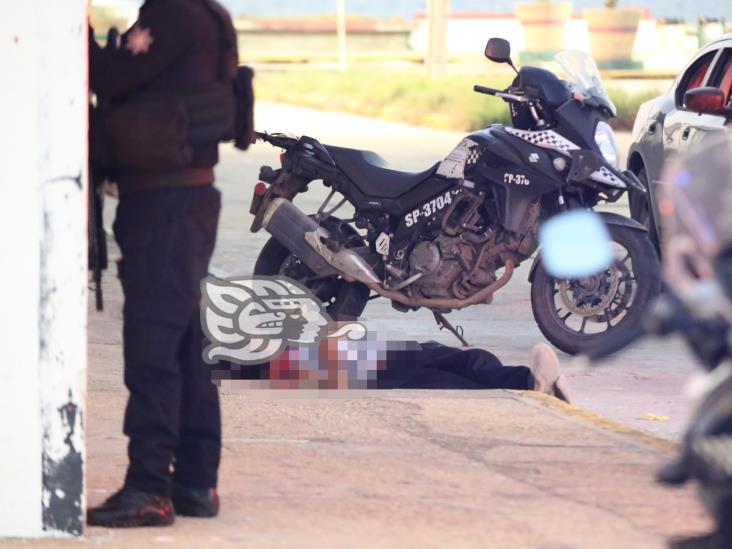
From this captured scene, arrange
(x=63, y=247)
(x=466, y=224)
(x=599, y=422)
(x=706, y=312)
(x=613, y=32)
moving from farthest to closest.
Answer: (x=613, y=32), (x=466, y=224), (x=599, y=422), (x=63, y=247), (x=706, y=312)

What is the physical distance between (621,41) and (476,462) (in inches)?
1476

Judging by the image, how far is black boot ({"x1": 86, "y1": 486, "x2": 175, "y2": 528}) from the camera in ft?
18.4

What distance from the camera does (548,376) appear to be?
834 centimetres

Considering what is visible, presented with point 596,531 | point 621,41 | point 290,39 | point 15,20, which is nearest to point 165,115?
point 15,20

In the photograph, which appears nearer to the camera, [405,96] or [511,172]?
[511,172]

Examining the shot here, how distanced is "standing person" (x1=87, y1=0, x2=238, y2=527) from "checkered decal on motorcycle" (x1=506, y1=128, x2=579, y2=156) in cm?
412

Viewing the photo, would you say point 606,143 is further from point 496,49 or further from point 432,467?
point 432,467

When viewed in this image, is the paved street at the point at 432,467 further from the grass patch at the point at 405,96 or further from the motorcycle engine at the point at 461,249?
the grass patch at the point at 405,96

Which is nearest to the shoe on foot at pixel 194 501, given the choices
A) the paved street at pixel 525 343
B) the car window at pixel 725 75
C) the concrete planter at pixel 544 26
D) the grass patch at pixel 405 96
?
the paved street at pixel 525 343

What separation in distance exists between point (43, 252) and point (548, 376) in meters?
3.55

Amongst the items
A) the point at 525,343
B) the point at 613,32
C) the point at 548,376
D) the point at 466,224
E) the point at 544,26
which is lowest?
the point at 525,343

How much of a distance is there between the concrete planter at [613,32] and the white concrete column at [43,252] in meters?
38.3

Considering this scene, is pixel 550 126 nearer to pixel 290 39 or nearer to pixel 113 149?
pixel 113 149
